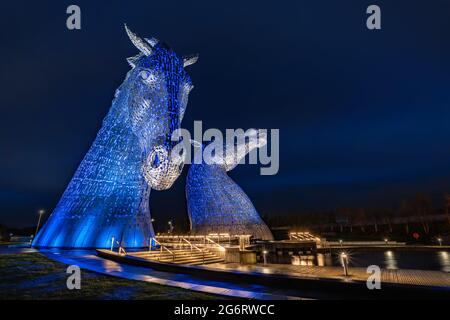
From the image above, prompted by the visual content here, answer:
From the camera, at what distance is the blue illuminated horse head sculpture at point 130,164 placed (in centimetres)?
1936

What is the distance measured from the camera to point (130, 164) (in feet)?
75.3

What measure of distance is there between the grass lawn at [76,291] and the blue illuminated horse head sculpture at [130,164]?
909 cm

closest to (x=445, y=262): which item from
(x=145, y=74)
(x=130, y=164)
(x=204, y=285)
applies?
(x=204, y=285)

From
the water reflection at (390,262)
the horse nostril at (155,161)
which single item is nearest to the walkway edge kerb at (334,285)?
the water reflection at (390,262)

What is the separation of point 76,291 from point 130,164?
16.3m

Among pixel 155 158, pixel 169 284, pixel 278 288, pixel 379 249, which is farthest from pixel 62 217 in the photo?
pixel 379 249

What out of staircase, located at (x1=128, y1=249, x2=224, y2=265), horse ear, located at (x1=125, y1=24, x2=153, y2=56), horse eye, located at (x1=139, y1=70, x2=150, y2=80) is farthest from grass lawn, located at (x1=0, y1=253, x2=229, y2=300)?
horse ear, located at (x1=125, y1=24, x2=153, y2=56)

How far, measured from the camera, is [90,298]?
22.0 ft

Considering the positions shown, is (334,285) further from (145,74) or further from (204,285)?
(145,74)

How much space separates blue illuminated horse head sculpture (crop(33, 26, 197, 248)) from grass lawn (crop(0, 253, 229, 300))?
9.09 metres

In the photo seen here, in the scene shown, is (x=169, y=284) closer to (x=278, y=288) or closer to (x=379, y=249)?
(x=278, y=288)

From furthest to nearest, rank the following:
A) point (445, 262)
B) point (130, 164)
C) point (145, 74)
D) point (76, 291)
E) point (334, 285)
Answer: point (130, 164) → point (145, 74) → point (445, 262) → point (334, 285) → point (76, 291)

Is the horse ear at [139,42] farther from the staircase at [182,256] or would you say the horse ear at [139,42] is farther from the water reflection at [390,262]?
the water reflection at [390,262]

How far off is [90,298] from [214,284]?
11.7 feet
